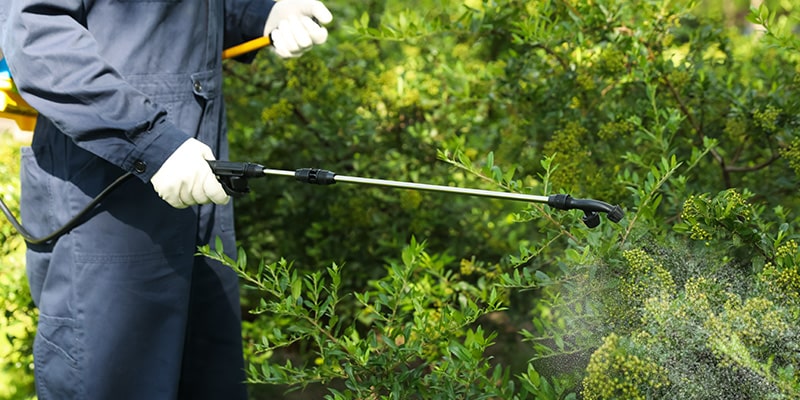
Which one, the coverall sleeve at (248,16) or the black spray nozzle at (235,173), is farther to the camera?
the coverall sleeve at (248,16)

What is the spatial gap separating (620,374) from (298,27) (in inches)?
46.5

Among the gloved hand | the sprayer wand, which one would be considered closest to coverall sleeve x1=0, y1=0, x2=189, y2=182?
the sprayer wand

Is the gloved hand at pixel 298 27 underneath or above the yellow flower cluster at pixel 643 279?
above

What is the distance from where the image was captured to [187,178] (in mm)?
1691

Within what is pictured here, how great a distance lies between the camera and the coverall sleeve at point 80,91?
167 centimetres

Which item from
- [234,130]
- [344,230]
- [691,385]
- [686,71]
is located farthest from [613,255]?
[234,130]

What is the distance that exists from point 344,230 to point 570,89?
42.3 inches

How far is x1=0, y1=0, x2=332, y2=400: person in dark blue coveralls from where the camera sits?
1.68 meters

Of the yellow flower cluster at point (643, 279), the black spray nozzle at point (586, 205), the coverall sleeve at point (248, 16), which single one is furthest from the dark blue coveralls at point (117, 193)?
the yellow flower cluster at point (643, 279)

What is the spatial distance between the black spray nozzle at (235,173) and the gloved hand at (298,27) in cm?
49

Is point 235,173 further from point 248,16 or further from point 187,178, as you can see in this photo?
point 248,16

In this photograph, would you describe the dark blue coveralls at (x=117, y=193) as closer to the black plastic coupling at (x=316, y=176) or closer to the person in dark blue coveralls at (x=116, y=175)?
the person in dark blue coveralls at (x=116, y=175)

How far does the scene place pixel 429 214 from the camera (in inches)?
121

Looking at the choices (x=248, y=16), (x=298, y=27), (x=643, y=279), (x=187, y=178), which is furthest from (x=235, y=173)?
(x=643, y=279)
